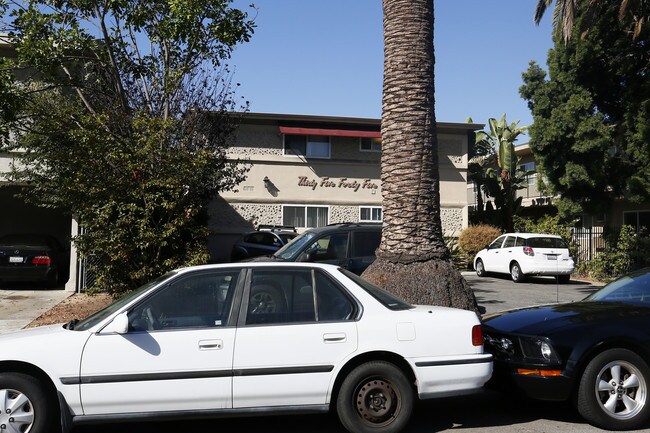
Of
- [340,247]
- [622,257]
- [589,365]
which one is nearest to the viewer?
[589,365]

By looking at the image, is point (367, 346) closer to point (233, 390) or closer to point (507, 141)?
point (233, 390)

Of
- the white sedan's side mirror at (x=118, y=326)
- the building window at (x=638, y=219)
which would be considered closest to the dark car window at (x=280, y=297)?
the white sedan's side mirror at (x=118, y=326)

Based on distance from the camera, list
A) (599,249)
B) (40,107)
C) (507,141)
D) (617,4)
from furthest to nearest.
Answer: (507,141)
(599,249)
(617,4)
(40,107)

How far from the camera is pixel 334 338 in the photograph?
5.09 metres

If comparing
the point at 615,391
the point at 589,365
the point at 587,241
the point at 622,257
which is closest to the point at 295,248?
the point at 589,365

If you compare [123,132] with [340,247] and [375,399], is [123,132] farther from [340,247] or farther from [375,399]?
[375,399]

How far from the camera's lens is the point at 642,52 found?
20.5 metres

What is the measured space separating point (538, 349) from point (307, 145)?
18.9 m

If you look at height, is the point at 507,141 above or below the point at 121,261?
above

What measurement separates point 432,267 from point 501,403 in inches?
92.3

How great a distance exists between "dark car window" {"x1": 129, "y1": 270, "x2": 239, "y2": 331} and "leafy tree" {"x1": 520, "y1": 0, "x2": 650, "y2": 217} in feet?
57.9

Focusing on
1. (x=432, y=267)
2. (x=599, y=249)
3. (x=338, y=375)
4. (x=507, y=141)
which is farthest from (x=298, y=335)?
(x=507, y=141)

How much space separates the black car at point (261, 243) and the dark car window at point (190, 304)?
1286cm

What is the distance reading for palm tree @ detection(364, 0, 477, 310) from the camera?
27.7 feet
